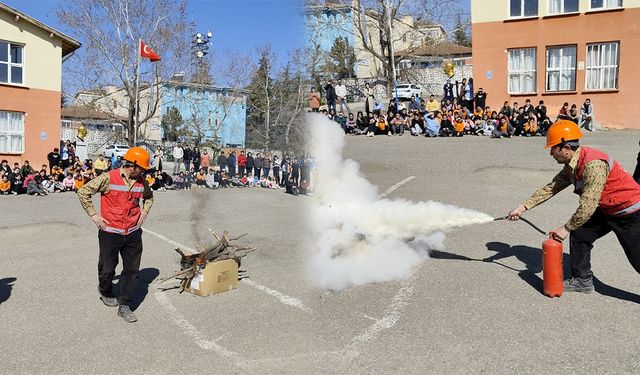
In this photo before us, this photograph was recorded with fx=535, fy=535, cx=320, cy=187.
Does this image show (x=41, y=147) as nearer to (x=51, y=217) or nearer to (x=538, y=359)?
(x=51, y=217)

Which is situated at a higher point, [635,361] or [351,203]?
[351,203]

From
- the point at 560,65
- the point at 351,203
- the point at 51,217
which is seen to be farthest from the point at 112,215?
the point at 560,65

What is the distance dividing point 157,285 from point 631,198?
6719 millimetres

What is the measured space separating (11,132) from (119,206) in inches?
970

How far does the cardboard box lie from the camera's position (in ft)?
24.7

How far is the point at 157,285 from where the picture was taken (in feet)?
27.1

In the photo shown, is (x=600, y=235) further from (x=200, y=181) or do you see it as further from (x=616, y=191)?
(x=200, y=181)

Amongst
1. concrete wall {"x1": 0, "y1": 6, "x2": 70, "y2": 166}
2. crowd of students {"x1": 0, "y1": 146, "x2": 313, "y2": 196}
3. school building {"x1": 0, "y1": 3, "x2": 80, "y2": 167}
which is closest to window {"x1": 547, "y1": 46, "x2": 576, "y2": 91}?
crowd of students {"x1": 0, "y1": 146, "x2": 313, "y2": 196}

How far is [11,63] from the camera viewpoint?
27672mm

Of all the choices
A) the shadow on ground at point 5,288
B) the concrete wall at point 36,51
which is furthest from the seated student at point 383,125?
the shadow on ground at point 5,288

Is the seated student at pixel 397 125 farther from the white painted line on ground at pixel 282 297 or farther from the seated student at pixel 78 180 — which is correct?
the white painted line on ground at pixel 282 297

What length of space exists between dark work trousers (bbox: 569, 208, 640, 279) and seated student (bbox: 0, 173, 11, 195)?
68.6 feet

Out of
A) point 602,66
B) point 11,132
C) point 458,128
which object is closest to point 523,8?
point 602,66

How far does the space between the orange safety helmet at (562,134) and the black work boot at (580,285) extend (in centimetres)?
188
